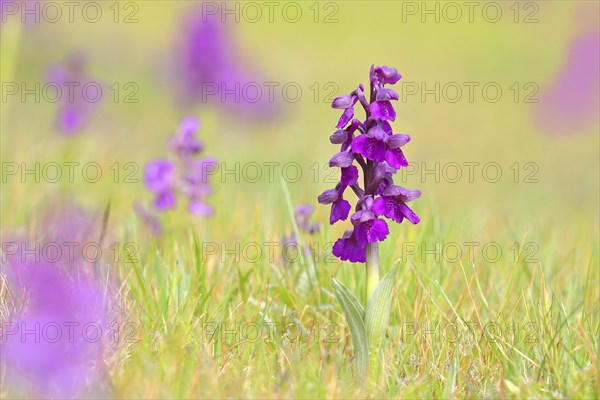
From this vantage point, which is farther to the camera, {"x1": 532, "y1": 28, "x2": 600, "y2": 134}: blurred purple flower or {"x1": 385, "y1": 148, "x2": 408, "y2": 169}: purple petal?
{"x1": 532, "y1": 28, "x2": 600, "y2": 134}: blurred purple flower

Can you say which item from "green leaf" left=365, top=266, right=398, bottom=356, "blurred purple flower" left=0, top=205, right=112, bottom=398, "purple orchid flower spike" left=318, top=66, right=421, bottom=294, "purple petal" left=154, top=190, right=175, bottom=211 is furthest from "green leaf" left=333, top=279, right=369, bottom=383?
"purple petal" left=154, top=190, right=175, bottom=211

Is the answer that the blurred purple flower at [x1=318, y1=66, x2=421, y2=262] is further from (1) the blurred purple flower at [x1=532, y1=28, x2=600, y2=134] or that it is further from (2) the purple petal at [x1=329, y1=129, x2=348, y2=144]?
(1) the blurred purple flower at [x1=532, y1=28, x2=600, y2=134]

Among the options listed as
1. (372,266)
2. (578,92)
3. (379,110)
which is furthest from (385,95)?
(578,92)

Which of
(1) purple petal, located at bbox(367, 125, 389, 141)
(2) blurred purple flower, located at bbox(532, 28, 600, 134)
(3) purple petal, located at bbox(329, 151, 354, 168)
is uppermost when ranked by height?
(2) blurred purple flower, located at bbox(532, 28, 600, 134)

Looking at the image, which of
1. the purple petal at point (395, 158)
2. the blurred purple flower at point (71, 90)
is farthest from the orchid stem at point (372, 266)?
the blurred purple flower at point (71, 90)

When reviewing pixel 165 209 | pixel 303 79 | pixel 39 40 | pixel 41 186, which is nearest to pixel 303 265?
pixel 165 209

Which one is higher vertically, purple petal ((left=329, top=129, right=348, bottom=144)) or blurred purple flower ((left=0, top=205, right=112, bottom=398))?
purple petal ((left=329, top=129, right=348, bottom=144))

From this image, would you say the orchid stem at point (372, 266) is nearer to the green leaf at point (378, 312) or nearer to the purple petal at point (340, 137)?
the green leaf at point (378, 312)
